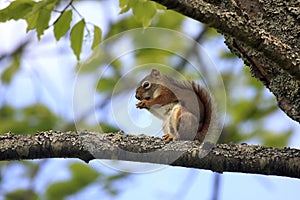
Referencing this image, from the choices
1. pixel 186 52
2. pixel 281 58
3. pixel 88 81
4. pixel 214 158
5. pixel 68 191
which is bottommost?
pixel 214 158

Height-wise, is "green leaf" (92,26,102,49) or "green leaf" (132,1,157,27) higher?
"green leaf" (132,1,157,27)

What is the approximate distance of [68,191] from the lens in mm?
4172

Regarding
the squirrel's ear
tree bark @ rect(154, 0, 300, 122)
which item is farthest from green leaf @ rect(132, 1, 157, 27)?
tree bark @ rect(154, 0, 300, 122)

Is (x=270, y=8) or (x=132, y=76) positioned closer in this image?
(x=270, y=8)

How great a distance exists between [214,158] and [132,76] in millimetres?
629

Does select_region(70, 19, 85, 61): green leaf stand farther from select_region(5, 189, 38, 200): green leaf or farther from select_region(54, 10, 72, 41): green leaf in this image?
select_region(5, 189, 38, 200): green leaf

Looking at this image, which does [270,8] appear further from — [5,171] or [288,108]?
[5,171]

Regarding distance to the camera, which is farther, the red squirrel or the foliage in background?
the foliage in background

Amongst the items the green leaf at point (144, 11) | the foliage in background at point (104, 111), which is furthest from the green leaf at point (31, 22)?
the foliage in background at point (104, 111)

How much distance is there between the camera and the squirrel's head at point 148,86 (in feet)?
7.16

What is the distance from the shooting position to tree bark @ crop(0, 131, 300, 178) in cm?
160

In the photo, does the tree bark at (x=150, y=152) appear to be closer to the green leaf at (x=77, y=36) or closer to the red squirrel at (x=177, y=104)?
the red squirrel at (x=177, y=104)

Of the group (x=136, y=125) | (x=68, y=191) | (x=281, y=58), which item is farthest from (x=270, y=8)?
(x=68, y=191)

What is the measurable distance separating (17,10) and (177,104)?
1.91 ft
